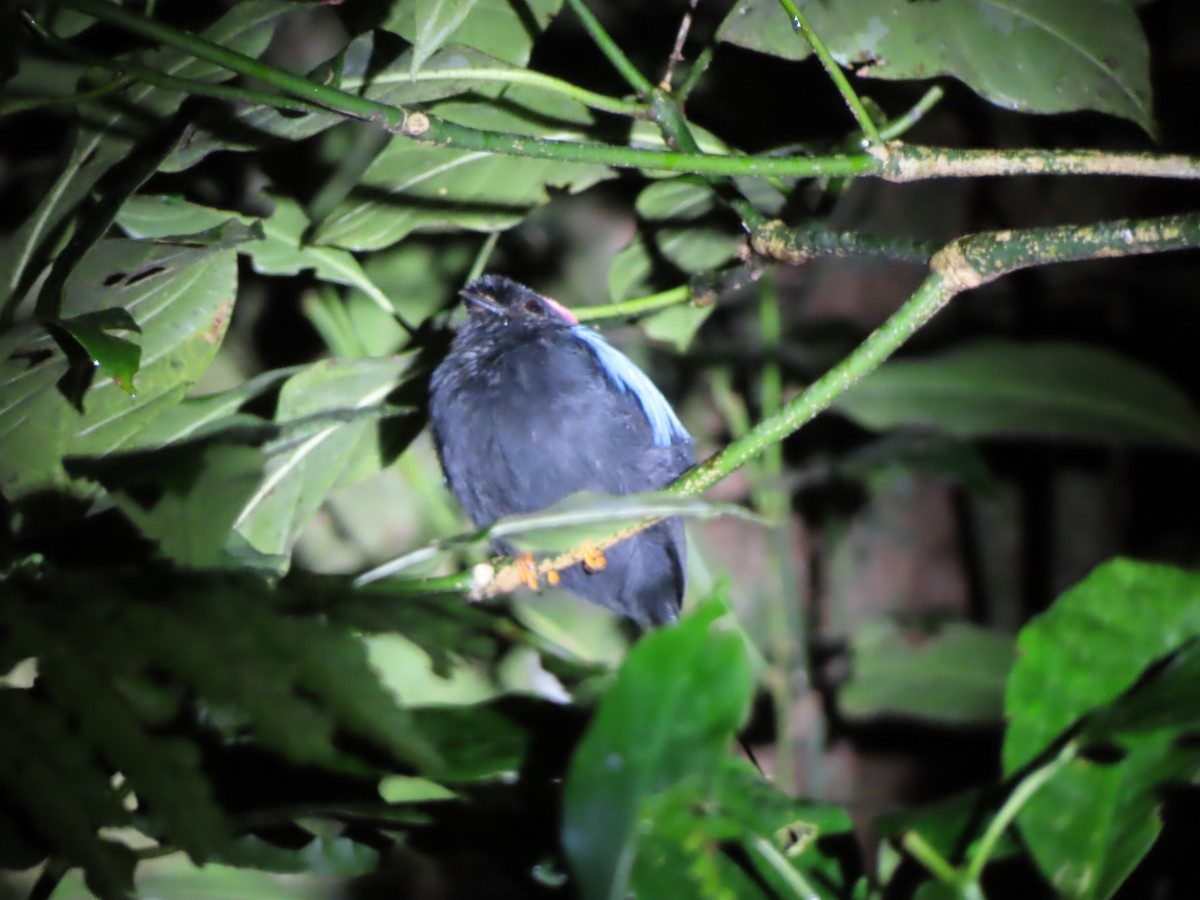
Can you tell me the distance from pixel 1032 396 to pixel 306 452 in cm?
151

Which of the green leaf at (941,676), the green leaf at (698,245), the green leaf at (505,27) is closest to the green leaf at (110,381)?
the green leaf at (505,27)

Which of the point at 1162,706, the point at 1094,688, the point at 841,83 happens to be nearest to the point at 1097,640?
the point at 1094,688

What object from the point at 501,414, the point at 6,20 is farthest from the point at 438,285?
the point at 6,20

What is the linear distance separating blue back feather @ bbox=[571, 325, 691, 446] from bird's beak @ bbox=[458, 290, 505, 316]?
0.61 feet

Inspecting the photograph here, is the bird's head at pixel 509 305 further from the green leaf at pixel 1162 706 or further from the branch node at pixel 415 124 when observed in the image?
the green leaf at pixel 1162 706

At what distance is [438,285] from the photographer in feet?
7.91

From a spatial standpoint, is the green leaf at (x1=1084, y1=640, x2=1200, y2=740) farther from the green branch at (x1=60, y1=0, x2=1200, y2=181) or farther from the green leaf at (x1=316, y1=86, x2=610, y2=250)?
the green leaf at (x1=316, y1=86, x2=610, y2=250)

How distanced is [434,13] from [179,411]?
792mm

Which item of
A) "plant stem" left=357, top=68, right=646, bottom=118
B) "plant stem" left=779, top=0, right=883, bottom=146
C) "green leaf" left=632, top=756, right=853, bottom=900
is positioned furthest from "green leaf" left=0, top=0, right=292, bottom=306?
"green leaf" left=632, top=756, right=853, bottom=900

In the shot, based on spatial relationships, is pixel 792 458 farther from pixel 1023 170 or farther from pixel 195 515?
pixel 195 515

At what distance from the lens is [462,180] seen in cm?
187

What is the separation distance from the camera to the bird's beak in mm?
2260

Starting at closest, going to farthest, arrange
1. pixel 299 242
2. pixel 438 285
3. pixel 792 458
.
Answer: pixel 299 242 → pixel 438 285 → pixel 792 458

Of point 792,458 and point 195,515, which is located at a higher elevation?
point 195,515
